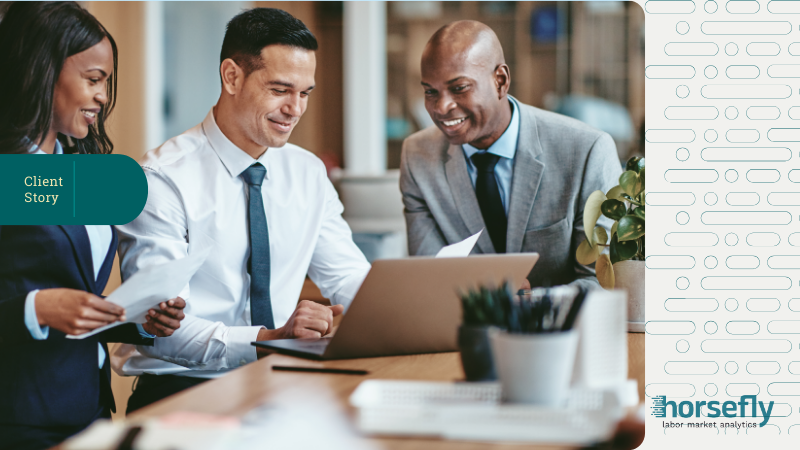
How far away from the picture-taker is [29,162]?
1201mm

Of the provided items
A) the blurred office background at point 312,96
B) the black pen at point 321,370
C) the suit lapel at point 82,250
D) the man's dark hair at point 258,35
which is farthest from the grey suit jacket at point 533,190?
the suit lapel at point 82,250

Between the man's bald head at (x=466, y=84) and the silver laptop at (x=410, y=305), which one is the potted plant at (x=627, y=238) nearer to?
the silver laptop at (x=410, y=305)

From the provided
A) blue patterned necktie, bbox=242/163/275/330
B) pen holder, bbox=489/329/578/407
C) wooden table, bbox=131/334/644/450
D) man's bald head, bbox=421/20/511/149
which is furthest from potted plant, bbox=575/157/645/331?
blue patterned necktie, bbox=242/163/275/330

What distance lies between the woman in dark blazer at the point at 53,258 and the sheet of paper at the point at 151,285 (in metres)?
0.15

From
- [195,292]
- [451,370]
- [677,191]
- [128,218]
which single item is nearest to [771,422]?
[677,191]

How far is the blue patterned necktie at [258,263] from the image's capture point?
142 centimetres

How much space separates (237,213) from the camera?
1443 mm

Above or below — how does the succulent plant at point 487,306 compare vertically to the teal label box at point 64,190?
below

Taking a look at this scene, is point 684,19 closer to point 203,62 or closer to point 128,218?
point 128,218

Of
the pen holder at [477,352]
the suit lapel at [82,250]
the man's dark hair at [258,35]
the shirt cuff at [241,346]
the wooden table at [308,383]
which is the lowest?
the shirt cuff at [241,346]

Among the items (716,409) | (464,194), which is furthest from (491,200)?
(716,409)

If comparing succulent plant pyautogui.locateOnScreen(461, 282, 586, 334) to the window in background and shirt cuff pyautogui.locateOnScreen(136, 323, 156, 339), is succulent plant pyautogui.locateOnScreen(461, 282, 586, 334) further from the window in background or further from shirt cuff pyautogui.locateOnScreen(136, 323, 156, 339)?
the window in background

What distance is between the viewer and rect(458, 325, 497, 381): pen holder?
31.6 inches

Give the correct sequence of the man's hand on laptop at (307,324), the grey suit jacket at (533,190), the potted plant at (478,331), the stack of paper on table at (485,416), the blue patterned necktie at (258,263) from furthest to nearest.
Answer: the grey suit jacket at (533,190)
the blue patterned necktie at (258,263)
the man's hand on laptop at (307,324)
the potted plant at (478,331)
the stack of paper on table at (485,416)
